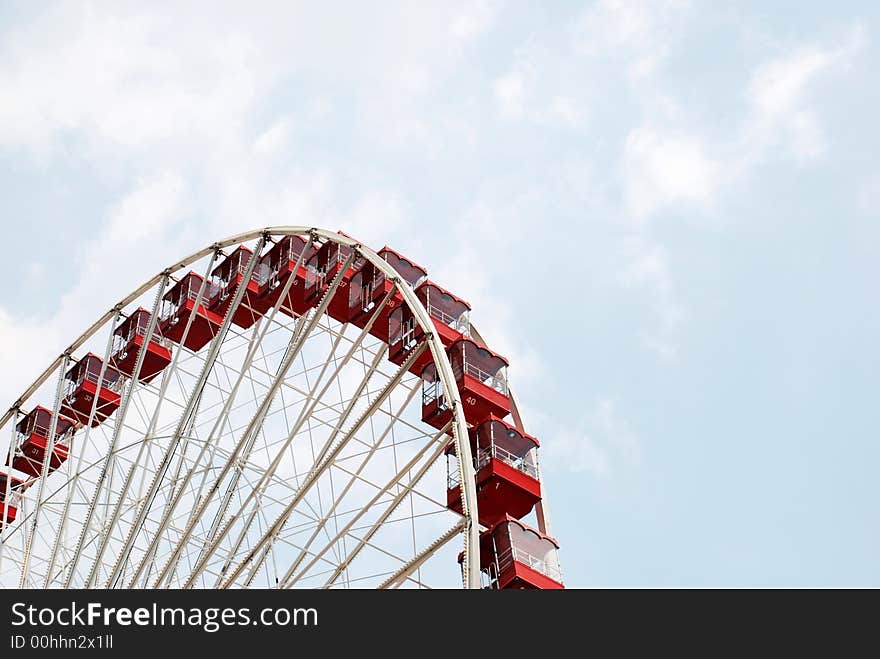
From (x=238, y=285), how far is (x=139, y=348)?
3.02 metres

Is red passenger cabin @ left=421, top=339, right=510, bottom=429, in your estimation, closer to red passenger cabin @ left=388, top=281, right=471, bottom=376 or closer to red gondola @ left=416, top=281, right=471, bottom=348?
red passenger cabin @ left=388, top=281, right=471, bottom=376

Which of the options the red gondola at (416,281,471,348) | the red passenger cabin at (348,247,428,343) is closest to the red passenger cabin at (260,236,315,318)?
the red passenger cabin at (348,247,428,343)

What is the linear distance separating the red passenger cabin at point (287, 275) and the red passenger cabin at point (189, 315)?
152cm

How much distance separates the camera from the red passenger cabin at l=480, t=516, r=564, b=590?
17.3 metres

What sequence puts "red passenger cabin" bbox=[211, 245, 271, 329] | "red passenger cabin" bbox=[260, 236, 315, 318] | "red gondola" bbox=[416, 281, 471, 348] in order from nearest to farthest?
"red gondola" bbox=[416, 281, 471, 348] → "red passenger cabin" bbox=[260, 236, 315, 318] → "red passenger cabin" bbox=[211, 245, 271, 329]

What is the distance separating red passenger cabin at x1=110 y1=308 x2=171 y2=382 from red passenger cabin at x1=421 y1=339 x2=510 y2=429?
750 cm

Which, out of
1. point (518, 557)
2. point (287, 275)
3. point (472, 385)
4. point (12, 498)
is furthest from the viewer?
point (12, 498)

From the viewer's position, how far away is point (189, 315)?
25.5 metres

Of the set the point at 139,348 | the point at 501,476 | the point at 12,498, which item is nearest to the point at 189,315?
the point at 139,348

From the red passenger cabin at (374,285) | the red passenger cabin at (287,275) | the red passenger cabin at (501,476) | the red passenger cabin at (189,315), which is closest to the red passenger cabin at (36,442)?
the red passenger cabin at (189,315)

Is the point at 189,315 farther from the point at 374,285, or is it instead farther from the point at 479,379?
the point at 479,379
